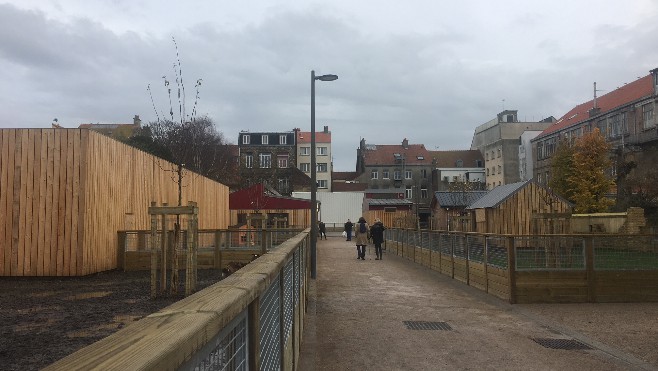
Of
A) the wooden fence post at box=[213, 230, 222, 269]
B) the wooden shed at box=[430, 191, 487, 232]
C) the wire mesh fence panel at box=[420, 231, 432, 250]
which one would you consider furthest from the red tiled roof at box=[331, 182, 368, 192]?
the wooden fence post at box=[213, 230, 222, 269]

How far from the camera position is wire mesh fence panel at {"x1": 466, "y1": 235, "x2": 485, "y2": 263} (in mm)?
12844

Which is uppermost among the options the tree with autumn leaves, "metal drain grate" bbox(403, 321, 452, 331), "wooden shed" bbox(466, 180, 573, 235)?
the tree with autumn leaves

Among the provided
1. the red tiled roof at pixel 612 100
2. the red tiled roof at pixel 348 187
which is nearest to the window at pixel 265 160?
the red tiled roof at pixel 348 187

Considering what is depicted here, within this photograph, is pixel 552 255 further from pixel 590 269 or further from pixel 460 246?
pixel 460 246

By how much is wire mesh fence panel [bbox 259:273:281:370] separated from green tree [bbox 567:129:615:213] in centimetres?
4025

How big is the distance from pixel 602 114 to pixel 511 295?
1784 inches

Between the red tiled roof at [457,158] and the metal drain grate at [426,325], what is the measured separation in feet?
257

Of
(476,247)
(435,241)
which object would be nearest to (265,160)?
(435,241)

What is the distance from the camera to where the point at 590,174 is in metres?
40.3

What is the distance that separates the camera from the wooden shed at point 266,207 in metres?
37.6

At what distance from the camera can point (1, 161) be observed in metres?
14.5

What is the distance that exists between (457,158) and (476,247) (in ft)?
249

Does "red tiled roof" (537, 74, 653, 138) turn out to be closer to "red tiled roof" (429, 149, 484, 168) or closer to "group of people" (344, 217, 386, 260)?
"red tiled roof" (429, 149, 484, 168)

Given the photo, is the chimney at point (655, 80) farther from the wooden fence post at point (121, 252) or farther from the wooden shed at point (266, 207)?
the wooden fence post at point (121, 252)
